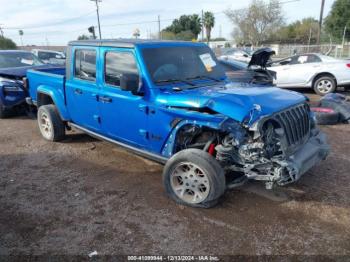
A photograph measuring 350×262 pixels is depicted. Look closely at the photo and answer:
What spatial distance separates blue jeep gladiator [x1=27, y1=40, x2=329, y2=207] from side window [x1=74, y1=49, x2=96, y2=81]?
0.02 metres

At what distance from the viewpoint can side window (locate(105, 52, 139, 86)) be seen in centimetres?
428

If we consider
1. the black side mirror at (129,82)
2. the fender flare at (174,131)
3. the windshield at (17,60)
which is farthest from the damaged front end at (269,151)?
the windshield at (17,60)

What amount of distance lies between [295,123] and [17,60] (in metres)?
8.12

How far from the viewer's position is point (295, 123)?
3848 mm

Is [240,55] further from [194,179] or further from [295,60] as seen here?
[194,179]

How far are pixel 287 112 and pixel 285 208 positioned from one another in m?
1.15

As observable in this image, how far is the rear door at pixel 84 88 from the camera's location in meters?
4.86

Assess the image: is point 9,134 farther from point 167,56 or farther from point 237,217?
point 237,217

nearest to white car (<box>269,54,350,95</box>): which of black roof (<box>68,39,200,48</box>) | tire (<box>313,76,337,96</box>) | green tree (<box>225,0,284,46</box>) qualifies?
tire (<box>313,76,337,96</box>)

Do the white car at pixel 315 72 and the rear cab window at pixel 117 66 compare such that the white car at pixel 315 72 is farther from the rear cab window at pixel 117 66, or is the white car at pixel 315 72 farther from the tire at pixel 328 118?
the rear cab window at pixel 117 66

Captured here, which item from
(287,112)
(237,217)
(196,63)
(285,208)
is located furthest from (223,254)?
(196,63)

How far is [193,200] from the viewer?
379 cm

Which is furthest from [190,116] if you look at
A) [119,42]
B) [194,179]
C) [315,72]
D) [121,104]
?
[315,72]

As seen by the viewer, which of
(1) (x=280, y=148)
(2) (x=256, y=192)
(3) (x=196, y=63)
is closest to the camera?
(1) (x=280, y=148)
